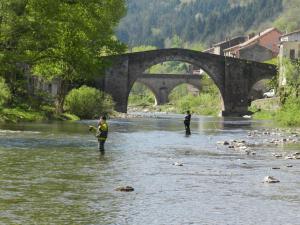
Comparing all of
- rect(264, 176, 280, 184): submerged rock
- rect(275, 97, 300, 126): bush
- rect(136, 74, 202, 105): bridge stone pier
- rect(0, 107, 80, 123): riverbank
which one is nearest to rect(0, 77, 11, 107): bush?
rect(0, 107, 80, 123): riverbank

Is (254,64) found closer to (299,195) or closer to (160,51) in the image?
(160,51)

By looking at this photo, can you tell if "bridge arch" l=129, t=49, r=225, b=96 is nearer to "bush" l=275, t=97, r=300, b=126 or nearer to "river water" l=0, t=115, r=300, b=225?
"bush" l=275, t=97, r=300, b=126

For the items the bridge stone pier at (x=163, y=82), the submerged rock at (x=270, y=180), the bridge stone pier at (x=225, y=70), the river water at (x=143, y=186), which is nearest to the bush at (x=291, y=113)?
the river water at (x=143, y=186)

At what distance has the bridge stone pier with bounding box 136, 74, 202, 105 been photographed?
155 meters

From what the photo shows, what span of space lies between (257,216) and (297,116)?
144 ft

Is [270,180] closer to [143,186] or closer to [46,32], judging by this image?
[143,186]

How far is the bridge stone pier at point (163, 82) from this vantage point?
508 feet

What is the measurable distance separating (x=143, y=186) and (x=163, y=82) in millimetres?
138385

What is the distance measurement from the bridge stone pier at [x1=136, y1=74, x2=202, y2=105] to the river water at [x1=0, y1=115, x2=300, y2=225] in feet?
400

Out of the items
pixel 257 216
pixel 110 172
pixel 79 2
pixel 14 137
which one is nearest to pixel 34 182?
pixel 110 172

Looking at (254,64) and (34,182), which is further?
(254,64)

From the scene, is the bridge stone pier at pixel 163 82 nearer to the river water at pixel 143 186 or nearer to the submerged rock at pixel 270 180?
the river water at pixel 143 186

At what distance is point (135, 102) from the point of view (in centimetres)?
17038

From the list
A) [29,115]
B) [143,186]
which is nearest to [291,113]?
[29,115]
